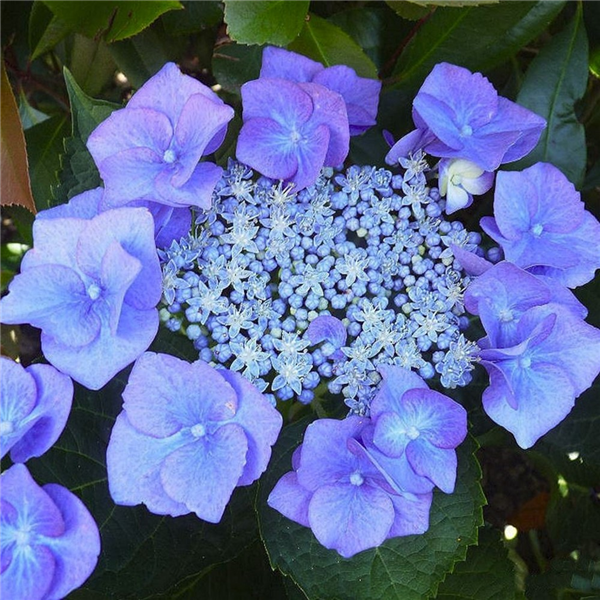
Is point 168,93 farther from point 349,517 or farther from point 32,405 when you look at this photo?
point 349,517

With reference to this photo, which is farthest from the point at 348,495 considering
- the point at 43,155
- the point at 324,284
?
the point at 43,155

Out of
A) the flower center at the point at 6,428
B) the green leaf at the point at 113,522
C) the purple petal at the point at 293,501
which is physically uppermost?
the flower center at the point at 6,428

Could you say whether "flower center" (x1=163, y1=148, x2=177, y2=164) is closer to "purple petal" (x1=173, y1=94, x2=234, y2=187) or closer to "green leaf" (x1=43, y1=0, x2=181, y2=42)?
"purple petal" (x1=173, y1=94, x2=234, y2=187)

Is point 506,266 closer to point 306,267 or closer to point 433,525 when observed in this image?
point 306,267

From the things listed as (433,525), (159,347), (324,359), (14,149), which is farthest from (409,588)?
(14,149)

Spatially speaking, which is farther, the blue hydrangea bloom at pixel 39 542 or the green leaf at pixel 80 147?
the green leaf at pixel 80 147

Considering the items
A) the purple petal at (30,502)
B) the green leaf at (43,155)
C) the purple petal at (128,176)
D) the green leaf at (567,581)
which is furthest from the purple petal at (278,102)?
the green leaf at (567,581)

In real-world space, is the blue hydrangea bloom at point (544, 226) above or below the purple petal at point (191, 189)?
below

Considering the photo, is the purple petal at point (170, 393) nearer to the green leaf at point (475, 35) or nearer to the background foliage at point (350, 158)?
the background foliage at point (350, 158)
